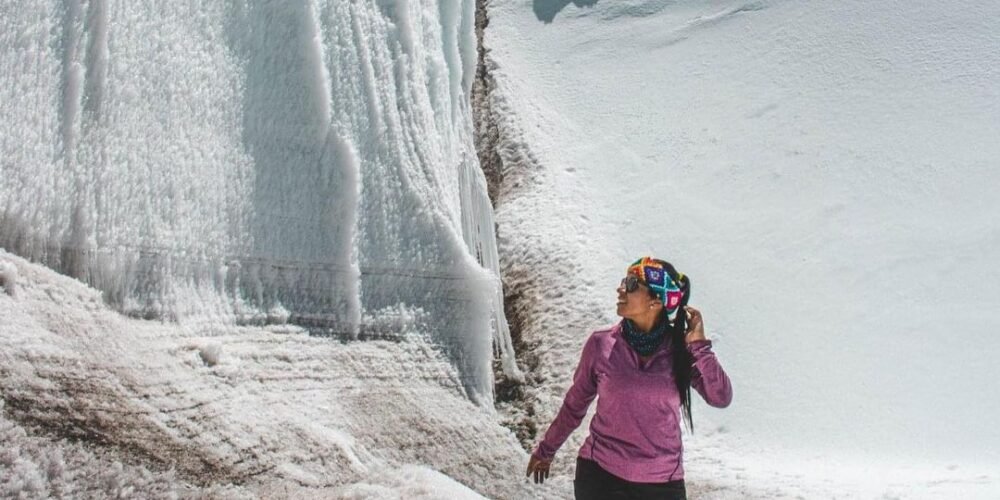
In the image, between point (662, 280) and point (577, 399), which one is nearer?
point (662, 280)

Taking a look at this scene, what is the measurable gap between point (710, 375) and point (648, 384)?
0.53ft

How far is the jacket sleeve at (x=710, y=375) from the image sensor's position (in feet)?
8.04

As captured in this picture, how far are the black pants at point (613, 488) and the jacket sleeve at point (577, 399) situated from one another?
10cm

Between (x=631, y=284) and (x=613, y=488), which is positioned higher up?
(x=631, y=284)

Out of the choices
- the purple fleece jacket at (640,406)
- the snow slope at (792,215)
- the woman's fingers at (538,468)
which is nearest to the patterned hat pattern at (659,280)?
the purple fleece jacket at (640,406)

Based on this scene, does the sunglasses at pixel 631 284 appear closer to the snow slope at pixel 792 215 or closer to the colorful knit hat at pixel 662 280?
the colorful knit hat at pixel 662 280

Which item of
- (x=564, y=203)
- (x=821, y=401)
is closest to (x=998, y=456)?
(x=821, y=401)

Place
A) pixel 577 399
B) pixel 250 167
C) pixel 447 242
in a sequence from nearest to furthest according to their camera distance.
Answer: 1. pixel 577 399
2. pixel 250 167
3. pixel 447 242

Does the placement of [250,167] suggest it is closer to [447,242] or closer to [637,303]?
[447,242]

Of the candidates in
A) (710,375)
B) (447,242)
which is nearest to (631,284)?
(710,375)

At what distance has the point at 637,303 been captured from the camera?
250 centimetres

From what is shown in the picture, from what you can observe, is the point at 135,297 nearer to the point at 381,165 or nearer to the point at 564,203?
the point at 381,165

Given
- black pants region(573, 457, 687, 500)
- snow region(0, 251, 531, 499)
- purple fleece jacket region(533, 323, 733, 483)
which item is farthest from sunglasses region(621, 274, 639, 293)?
snow region(0, 251, 531, 499)

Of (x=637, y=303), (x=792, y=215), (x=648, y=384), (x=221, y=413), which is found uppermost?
(x=792, y=215)
